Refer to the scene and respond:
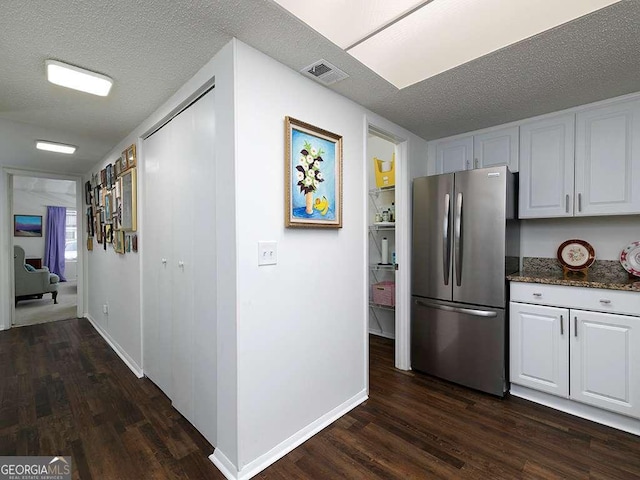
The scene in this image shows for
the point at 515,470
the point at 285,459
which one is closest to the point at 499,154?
the point at 515,470

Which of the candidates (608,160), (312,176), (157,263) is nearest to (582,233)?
(608,160)

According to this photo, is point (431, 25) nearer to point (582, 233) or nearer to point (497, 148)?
point (497, 148)

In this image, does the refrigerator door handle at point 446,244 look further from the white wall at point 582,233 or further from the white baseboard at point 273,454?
the white baseboard at point 273,454

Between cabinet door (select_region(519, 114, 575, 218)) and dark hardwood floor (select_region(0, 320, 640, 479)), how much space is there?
160 cm

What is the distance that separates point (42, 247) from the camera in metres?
8.12

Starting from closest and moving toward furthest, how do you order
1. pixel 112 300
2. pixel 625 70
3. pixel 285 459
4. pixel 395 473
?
pixel 395 473, pixel 285 459, pixel 625 70, pixel 112 300

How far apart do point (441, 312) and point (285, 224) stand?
1.74 meters

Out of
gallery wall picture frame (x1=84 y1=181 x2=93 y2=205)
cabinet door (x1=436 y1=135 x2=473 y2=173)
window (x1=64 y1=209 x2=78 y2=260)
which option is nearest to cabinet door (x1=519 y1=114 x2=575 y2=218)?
cabinet door (x1=436 y1=135 x2=473 y2=173)

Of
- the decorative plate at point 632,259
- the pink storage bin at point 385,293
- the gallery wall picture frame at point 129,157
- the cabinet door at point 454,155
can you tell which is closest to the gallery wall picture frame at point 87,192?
the gallery wall picture frame at point 129,157

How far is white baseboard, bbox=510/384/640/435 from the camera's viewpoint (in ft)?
6.55

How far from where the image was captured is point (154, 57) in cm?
171

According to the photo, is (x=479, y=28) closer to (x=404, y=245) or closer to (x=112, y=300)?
(x=404, y=245)

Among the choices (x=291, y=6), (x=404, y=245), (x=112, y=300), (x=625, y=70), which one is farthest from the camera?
(x=112, y=300)

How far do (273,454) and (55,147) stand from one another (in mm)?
3919
